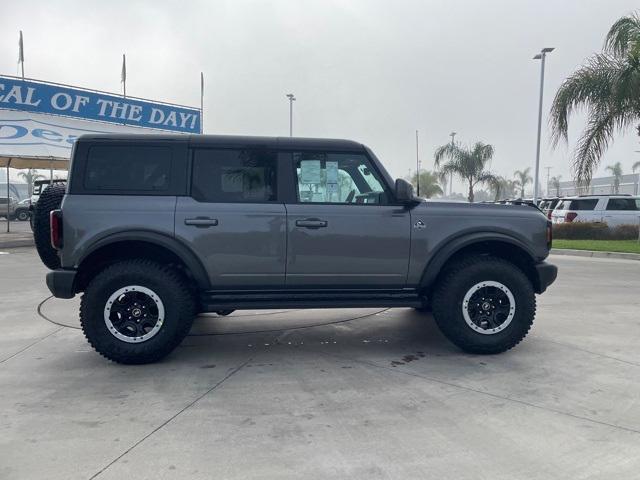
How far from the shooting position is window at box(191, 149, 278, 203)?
4.45 metres

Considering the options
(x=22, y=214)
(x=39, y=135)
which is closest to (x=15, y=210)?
(x=22, y=214)

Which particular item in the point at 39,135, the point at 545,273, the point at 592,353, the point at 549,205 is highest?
the point at 39,135

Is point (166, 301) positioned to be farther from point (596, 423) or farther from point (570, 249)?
point (570, 249)

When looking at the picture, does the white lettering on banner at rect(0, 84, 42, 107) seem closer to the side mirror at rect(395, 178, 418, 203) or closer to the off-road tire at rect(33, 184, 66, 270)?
the off-road tire at rect(33, 184, 66, 270)

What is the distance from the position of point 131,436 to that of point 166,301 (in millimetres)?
A: 1451

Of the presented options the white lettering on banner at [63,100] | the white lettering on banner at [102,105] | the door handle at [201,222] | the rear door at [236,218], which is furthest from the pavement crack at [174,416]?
the white lettering on banner at [102,105]

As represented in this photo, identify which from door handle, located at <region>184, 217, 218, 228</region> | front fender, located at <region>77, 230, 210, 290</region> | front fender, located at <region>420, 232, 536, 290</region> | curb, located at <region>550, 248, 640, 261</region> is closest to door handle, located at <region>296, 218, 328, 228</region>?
door handle, located at <region>184, 217, 218, 228</region>

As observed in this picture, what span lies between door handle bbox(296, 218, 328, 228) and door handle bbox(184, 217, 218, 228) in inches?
29.3

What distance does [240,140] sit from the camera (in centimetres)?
454

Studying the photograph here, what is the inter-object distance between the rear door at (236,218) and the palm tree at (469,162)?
101 feet

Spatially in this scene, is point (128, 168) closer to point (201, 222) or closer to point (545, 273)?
point (201, 222)

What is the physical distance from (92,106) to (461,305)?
19.0 m

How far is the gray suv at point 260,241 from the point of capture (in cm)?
429

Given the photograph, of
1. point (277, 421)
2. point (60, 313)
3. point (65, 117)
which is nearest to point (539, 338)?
point (277, 421)
